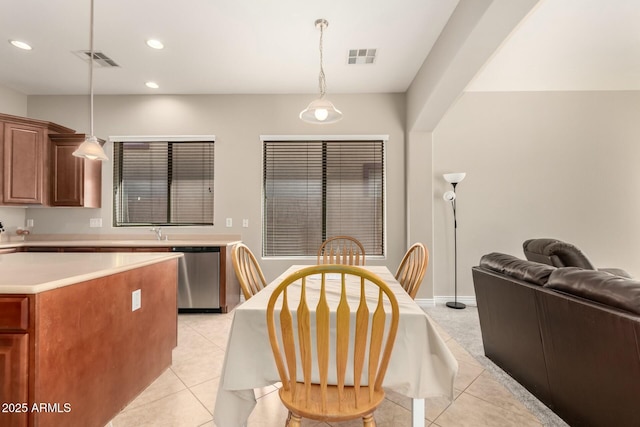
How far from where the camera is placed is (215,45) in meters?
2.84

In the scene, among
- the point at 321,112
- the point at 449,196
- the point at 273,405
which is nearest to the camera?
the point at 273,405

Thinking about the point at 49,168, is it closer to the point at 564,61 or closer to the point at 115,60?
the point at 115,60

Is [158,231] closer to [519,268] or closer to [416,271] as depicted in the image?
[416,271]

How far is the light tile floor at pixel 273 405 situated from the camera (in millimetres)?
1549

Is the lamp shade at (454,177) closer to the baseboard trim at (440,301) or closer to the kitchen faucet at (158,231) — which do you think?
the baseboard trim at (440,301)

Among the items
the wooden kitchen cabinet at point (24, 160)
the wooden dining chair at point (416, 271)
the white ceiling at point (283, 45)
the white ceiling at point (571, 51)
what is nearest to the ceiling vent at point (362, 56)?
the white ceiling at point (283, 45)

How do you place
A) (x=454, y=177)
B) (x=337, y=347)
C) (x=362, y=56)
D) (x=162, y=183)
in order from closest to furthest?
(x=337, y=347), (x=362, y=56), (x=454, y=177), (x=162, y=183)

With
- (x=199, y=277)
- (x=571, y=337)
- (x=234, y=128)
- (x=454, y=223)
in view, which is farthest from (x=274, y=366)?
(x=234, y=128)

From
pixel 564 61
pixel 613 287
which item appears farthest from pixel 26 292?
pixel 564 61

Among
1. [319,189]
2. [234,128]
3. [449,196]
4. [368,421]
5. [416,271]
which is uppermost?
[234,128]

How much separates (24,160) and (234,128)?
2.48 m

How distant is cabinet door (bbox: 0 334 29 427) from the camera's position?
104 centimetres

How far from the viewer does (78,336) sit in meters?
1.28

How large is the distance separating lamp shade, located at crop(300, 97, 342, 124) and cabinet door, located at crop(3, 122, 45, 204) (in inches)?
140
